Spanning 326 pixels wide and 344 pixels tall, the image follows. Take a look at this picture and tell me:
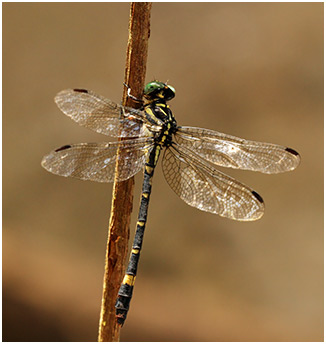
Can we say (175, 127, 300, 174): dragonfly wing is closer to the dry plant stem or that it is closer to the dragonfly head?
the dragonfly head

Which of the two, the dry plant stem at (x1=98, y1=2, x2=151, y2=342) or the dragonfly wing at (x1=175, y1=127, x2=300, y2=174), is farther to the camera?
the dragonfly wing at (x1=175, y1=127, x2=300, y2=174)

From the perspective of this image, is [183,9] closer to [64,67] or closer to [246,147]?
[64,67]

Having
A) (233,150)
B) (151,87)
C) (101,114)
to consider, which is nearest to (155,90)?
(151,87)

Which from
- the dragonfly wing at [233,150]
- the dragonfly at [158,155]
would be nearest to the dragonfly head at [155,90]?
the dragonfly at [158,155]

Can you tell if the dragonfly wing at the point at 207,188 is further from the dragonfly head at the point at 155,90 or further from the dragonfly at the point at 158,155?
the dragonfly head at the point at 155,90

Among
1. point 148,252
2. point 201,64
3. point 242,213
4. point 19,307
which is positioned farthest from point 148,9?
point 19,307

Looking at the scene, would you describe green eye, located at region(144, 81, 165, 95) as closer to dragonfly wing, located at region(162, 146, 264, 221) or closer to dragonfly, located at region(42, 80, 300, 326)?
dragonfly, located at region(42, 80, 300, 326)

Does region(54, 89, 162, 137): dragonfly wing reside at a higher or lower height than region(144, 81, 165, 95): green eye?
lower

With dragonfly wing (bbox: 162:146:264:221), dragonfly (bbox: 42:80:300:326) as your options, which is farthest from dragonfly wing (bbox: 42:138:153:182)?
dragonfly wing (bbox: 162:146:264:221)
